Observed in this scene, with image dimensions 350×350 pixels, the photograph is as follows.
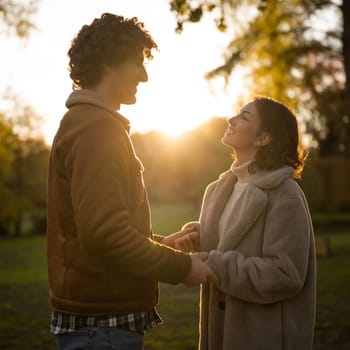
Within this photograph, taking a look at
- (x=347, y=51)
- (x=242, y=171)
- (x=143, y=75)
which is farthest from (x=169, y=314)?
(x=347, y=51)

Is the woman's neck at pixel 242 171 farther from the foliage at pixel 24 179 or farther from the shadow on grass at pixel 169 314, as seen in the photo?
the foliage at pixel 24 179

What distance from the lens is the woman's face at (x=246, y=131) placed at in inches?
133

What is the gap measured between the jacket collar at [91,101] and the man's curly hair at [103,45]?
0.24 feet

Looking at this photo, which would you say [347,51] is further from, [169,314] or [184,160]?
[184,160]

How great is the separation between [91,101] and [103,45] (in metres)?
0.27

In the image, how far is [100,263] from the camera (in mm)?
2654

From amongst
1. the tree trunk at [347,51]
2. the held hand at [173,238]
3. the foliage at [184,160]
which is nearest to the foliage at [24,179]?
the foliage at [184,160]

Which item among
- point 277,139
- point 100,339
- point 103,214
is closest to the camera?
point 103,214

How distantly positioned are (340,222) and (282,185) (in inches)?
1261

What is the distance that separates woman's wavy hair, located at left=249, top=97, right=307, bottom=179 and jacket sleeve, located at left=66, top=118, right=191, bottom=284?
37.1 inches

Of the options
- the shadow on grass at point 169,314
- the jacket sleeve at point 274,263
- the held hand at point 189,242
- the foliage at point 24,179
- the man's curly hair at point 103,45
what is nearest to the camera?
the man's curly hair at point 103,45

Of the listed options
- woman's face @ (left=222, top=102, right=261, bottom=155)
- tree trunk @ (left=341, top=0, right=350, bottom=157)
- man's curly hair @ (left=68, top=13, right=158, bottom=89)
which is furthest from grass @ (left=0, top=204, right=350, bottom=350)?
man's curly hair @ (left=68, top=13, right=158, bottom=89)

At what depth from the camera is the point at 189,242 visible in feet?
11.6

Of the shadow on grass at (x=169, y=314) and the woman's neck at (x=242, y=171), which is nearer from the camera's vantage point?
the woman's neck at (x=242, y=171)
